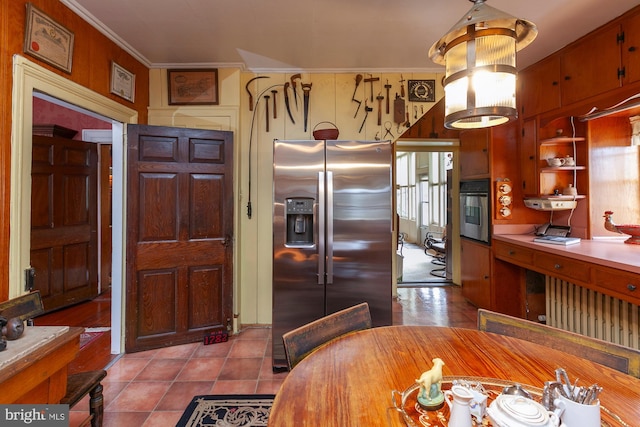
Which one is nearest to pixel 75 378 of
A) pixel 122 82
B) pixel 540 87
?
pixel 122 82

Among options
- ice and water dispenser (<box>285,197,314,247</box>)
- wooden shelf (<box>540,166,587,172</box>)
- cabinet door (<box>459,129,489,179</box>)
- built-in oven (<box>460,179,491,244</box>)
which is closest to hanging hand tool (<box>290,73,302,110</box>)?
ice and water dispenser (<box>285,197,314,247</box>)

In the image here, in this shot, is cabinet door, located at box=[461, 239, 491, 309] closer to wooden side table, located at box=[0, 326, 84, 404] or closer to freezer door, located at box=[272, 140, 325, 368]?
freezer door, located at box=[272, 140, 325, 368]

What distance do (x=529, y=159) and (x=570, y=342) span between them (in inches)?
94.4

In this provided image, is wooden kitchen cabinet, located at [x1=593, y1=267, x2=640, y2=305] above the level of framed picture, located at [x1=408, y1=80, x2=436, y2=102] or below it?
below

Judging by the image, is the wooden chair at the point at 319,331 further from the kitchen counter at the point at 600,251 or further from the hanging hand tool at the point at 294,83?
the hanging hand tool at the point at 294,83

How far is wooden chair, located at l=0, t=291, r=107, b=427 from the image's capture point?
1.51 meters

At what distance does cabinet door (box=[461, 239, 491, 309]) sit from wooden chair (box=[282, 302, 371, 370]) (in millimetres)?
2488

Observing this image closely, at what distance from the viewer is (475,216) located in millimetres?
3656

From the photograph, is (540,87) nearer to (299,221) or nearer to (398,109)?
(398,109)

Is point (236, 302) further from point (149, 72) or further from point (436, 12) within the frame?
point (436, 12)

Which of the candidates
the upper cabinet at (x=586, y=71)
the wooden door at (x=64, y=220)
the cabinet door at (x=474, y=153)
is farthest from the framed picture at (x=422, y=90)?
the wooden door at (x=64, y=220)

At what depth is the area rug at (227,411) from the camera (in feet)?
6.10

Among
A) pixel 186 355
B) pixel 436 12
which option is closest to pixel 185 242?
pixel 186 355

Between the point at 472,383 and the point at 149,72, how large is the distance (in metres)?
3.65
